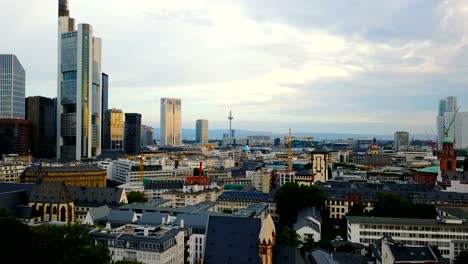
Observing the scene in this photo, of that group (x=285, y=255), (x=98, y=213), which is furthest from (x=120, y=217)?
(x=285, y=255)

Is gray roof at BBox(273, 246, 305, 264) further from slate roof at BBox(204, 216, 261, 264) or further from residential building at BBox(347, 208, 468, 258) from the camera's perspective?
residential building at BBox(347, 208, 468, 258)

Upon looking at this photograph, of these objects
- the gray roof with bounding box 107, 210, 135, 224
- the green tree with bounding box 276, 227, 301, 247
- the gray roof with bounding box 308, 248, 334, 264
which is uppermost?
the gray roof with bounding box 107, 210, 135, 224

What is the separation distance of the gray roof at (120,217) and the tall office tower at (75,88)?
12900cm

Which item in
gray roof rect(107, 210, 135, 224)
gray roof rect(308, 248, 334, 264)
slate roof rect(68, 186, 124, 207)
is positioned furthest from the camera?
slate roof rect(68, 186, 124, 207)

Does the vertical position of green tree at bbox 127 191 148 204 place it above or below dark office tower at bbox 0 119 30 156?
below

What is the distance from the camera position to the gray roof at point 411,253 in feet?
170

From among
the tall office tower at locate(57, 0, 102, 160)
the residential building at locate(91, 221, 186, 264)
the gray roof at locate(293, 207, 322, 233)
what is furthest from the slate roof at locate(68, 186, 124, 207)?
the tall office tower at locate(57, 0, 102, 160)

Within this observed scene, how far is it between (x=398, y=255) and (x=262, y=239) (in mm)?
15750

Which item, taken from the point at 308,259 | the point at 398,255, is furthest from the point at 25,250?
the point at 398,255

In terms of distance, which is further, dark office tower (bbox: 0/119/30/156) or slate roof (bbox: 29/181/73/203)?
dark office tower (bbox: 0/119/30/156)

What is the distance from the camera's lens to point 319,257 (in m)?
54.3

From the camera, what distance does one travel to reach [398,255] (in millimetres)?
51938

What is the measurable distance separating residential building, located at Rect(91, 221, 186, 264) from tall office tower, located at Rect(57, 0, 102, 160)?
143 m

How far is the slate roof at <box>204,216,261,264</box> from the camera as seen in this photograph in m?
51.6
